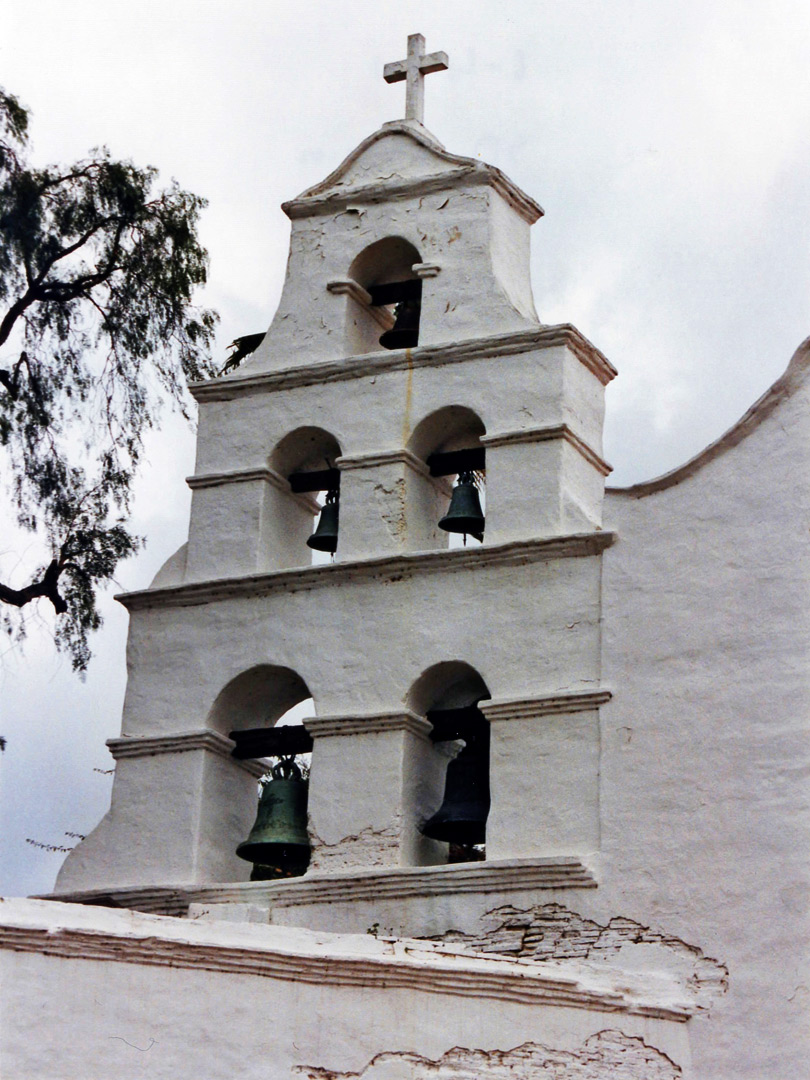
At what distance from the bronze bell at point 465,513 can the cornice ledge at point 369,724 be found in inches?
49.9

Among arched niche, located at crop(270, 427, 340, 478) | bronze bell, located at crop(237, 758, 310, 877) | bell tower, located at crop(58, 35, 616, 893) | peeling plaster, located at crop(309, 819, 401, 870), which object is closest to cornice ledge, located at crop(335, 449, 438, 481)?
bell tower, located at crop(58, 35, 616, 893)

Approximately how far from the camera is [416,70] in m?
14.1

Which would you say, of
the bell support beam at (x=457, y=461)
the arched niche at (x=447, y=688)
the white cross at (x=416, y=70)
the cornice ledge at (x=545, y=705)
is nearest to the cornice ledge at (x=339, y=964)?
the cornice ledge at (x=545, y=705)

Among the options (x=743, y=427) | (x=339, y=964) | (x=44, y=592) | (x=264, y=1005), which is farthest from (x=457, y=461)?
(x=264, y=1005)

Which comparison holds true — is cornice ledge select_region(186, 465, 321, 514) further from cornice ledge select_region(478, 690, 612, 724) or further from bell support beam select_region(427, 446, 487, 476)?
cornice ledge select_region(478, 690, 612, 724)

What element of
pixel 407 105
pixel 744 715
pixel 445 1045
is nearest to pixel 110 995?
pixel 445 1045

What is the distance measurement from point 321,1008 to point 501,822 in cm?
203

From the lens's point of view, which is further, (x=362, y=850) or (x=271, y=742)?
(x=271, y=742)

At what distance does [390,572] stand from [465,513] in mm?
669

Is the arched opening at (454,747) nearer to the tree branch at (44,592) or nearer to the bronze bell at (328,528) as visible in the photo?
the bronze bell at (328,528)

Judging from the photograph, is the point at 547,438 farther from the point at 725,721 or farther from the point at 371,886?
the point at 371,886

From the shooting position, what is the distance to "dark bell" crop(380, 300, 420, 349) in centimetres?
1371

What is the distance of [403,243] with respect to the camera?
13586 millimetres

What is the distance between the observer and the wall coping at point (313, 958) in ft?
31.3
